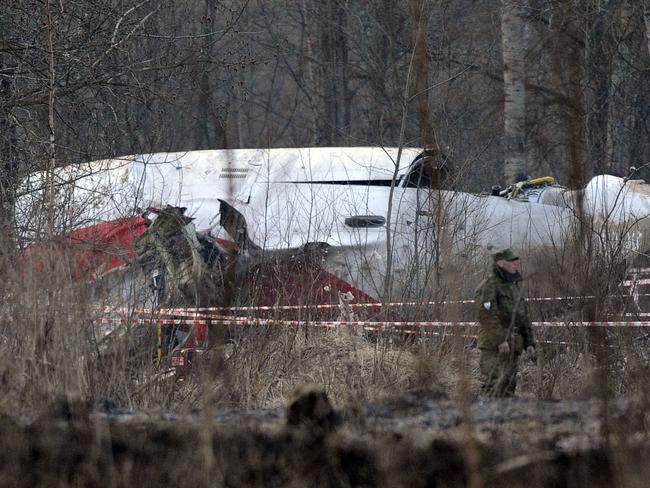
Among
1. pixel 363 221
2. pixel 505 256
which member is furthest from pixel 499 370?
pixel 363 221

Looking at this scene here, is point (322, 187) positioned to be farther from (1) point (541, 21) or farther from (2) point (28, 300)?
(1) point (541, 21)

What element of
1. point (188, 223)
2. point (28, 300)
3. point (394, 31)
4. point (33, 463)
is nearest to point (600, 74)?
point (394, 31)

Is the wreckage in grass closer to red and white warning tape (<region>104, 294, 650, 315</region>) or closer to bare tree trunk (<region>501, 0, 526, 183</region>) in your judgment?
red and white warning tape (<region>104, 294, 650, 315</region>)

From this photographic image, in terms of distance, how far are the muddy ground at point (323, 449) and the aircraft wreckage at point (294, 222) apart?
3.81 metres

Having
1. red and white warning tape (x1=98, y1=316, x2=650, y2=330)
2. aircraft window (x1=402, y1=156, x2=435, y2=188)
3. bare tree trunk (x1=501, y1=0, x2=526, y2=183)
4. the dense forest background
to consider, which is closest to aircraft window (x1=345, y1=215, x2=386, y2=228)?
aircraft window (x1=402, y1=156, x2=435, y2=188)

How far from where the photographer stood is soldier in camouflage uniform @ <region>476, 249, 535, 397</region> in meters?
8.67

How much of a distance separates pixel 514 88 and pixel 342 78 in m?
9.65

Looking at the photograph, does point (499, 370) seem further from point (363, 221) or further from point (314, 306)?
point (363, 221)

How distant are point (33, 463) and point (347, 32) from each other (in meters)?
23.8

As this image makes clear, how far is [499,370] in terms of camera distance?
341 inches

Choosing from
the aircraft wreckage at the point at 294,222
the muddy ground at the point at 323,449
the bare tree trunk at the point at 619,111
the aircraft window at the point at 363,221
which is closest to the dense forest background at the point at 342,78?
the bare tree trunk at the point at 619,111

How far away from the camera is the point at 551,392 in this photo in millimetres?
9562

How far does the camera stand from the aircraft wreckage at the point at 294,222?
10258 millimetres

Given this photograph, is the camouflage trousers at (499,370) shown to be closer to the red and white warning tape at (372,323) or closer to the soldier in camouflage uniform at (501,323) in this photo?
the soldier in camouflage uniform at (501,323)
